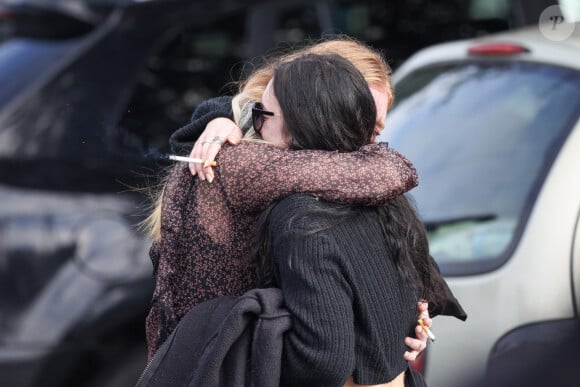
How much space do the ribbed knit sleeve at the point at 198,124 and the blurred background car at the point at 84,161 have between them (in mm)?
1114

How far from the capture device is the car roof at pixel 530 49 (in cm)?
362

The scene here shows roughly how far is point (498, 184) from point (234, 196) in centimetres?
158

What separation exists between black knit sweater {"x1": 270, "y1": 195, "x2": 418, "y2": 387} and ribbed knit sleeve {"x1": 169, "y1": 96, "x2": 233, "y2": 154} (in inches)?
13.3

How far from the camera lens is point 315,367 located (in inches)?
80.7

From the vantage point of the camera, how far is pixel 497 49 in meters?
3.77

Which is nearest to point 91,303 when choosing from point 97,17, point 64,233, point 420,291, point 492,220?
point 64,233

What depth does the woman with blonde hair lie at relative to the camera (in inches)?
83.8

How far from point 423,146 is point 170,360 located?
1.90m

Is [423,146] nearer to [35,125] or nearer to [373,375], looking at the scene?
[35,125]

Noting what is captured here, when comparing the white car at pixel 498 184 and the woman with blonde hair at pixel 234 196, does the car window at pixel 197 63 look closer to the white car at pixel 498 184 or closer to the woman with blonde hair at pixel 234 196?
the white car at pixel 498 184


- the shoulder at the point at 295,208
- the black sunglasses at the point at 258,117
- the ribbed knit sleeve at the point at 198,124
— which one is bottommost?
the shoulder at the point at 295,208

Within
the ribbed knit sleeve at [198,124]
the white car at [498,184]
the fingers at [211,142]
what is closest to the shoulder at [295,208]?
the fingers at [211,142]

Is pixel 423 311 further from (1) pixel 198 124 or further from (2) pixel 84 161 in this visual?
(2) pixel 84 161

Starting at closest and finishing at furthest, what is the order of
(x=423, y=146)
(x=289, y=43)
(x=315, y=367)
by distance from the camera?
(x=315, y=367)
(x=423, y=146)
(x=289, y=43)
